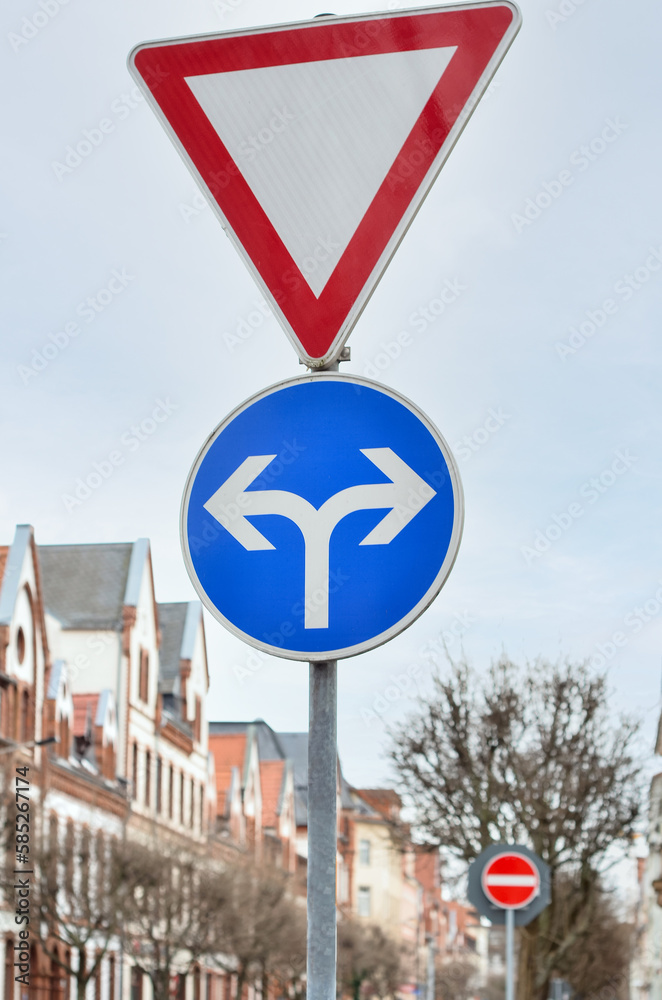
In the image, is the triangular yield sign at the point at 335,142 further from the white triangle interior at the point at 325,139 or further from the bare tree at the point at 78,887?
the bare tree at the point at 78,887

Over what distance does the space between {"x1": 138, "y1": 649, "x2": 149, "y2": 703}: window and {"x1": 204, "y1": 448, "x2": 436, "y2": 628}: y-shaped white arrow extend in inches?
1930

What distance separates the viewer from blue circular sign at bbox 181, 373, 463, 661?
2508mm

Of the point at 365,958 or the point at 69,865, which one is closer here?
the point at 69,865

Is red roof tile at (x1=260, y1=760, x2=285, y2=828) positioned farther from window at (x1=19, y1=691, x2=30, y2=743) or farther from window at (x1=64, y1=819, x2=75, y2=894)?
window at (x1=64, y1=819, x2=75, y2=894)

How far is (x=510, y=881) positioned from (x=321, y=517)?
1035 centimetres

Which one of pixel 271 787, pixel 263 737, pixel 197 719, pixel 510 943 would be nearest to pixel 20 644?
pixel 197 719

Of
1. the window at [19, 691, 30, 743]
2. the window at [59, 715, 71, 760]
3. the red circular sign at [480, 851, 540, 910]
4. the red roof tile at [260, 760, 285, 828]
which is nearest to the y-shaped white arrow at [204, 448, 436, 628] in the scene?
the red circular sign at [480, 851, 540, 910]

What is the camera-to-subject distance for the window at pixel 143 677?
5097 cm

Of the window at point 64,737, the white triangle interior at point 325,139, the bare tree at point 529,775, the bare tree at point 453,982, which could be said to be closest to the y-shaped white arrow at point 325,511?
the white triangle interior at point 325,139

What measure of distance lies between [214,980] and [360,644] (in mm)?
60801

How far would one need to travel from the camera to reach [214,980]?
2339 inches

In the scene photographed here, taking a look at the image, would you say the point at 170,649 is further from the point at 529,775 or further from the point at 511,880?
the point at 511,880

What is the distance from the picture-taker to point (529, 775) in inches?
1165

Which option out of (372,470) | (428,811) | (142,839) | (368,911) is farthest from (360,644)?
(368,911)
